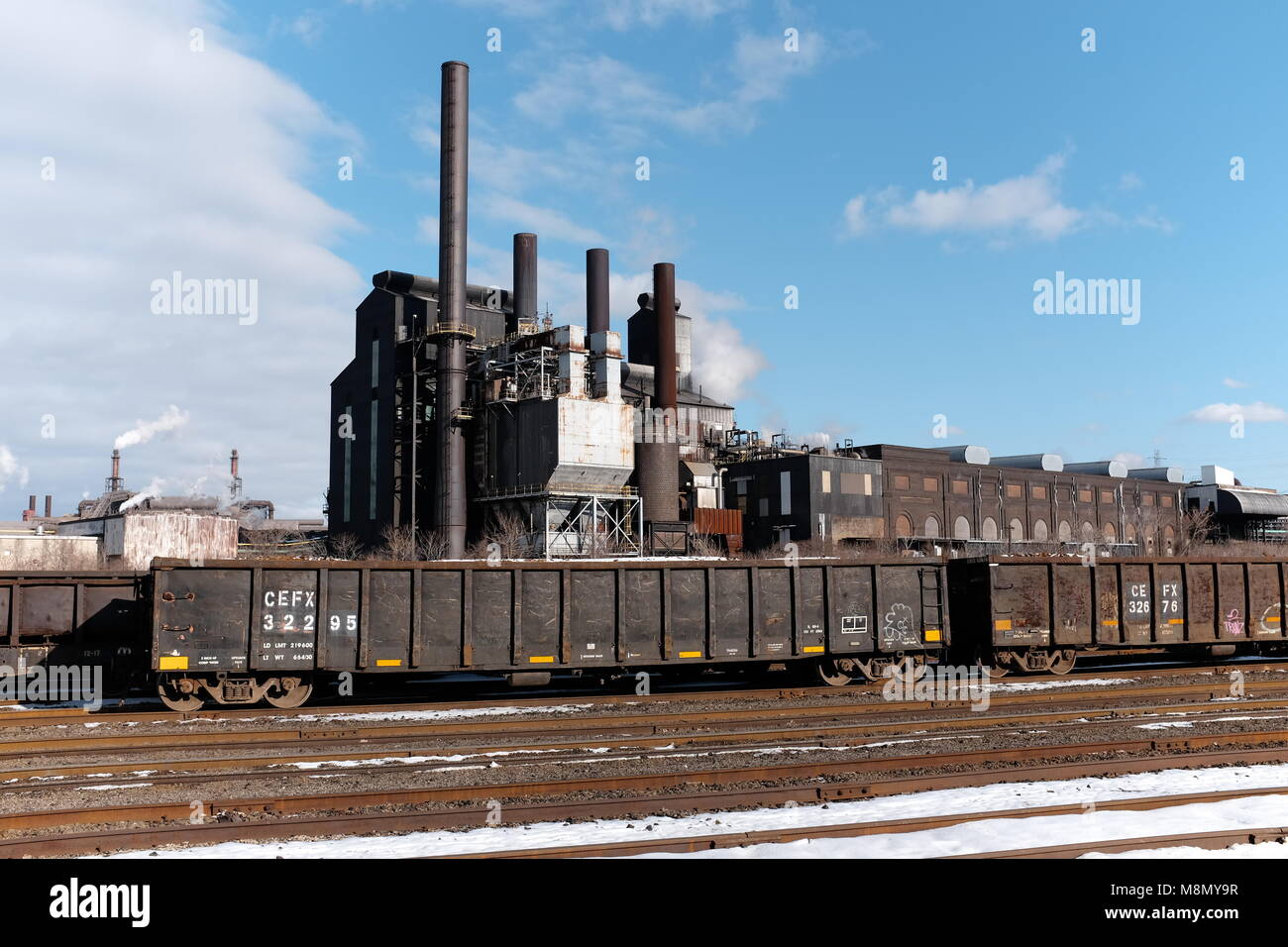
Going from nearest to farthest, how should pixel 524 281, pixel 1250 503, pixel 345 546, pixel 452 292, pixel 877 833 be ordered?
pixel 877 833, pixel 452 292, pixel 345 546, pixel 524 281, pixel 1250 503

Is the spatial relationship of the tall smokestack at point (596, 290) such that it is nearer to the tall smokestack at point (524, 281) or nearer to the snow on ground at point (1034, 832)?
the tall smokestack at point (524, 281)

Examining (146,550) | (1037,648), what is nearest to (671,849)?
(1037,648)

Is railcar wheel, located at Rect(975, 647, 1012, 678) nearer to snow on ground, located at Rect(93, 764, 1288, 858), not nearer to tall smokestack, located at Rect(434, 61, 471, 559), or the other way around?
snow on ground, located at Rect(93, 764, 1288, 858)

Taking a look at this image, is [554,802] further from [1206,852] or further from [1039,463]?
[1039,463]

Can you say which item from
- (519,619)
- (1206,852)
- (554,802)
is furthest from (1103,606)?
(554,802)

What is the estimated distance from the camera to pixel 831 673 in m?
21.0

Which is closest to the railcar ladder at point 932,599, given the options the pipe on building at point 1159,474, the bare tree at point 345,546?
the bare tree at point 345,546

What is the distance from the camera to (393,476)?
64.9 meters

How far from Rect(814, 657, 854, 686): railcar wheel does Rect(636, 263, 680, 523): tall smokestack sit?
40.4 metres

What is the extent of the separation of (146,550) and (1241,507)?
98.4m

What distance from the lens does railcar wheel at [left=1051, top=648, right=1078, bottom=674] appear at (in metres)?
22.6

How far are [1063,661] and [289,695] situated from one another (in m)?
18.2

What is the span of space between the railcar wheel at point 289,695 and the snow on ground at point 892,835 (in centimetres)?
969

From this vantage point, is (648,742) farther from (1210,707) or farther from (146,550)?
(146,550)
